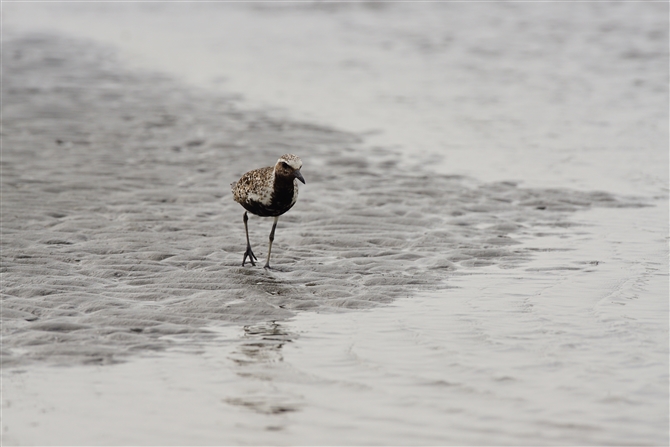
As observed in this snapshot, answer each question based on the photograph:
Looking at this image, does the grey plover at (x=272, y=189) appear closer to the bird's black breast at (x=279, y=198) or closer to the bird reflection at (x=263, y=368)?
the bird's black breast at (x=279, y=198)

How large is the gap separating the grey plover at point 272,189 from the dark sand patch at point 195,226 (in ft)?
2.15

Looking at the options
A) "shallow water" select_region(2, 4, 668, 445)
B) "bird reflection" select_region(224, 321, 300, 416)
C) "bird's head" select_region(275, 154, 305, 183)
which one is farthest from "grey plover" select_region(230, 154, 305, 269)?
"bird reflection" select_region(224, 321, 300, 416)

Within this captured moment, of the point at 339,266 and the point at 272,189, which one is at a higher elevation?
the point at 272,189

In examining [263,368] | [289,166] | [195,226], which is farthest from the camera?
[195,226]

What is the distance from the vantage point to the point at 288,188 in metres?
10.1

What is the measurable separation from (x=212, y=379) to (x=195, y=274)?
284cm

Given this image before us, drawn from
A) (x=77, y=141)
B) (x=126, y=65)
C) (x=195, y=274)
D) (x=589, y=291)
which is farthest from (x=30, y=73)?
(x=589, y=291)

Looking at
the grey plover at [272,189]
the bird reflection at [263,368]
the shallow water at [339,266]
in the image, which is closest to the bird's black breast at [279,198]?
the grey plover at [272,189]

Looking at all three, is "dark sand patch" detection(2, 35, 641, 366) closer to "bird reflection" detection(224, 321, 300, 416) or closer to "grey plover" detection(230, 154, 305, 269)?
"bird reflection" detection(224, 321, 300, 416)

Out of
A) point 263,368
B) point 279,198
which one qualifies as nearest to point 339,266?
point 279,198

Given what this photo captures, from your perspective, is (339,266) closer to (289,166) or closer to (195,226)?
(289,166)

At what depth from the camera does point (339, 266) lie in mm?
10398

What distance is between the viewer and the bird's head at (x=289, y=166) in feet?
32.5

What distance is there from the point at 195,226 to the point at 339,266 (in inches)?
96.1
